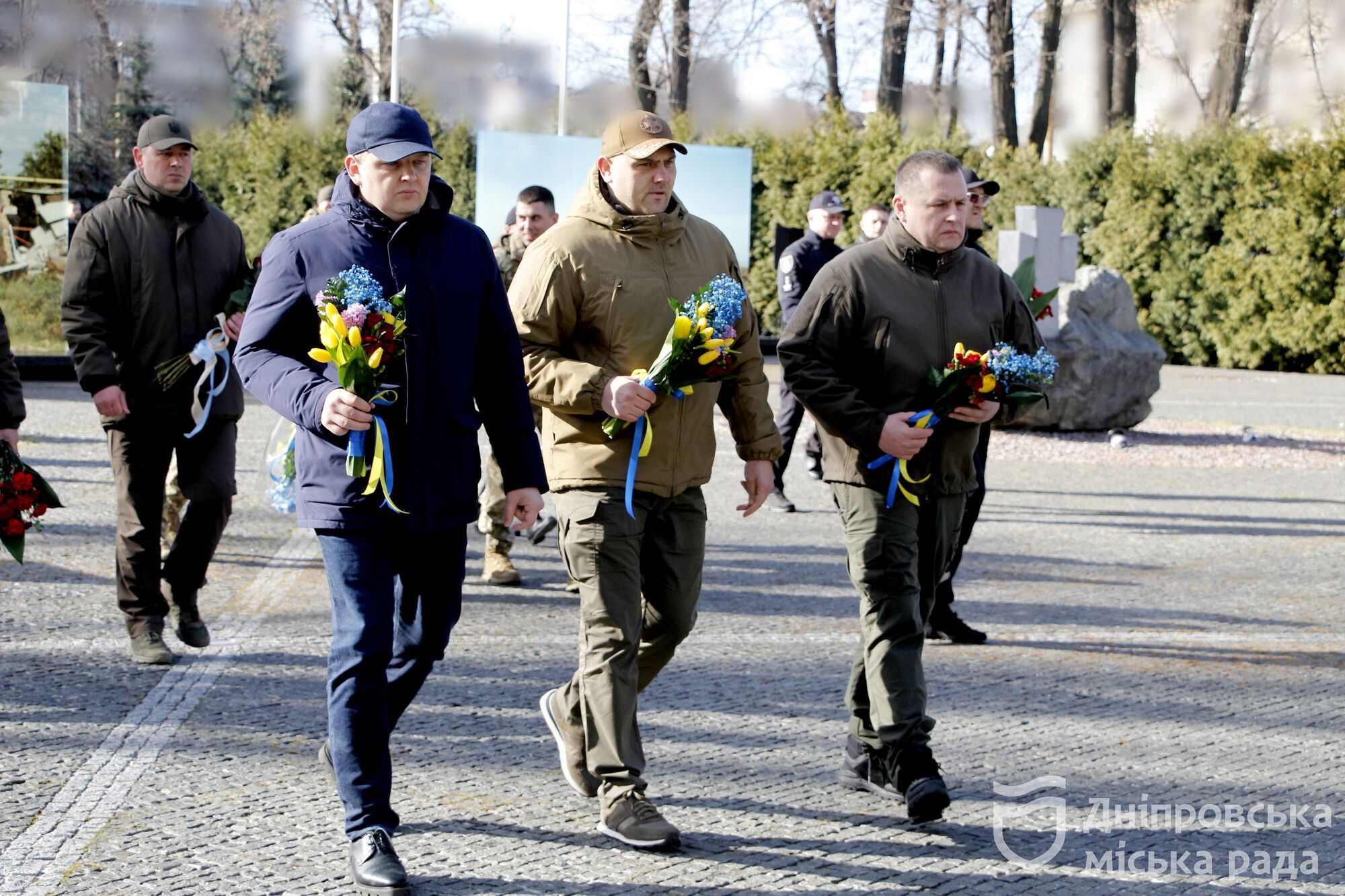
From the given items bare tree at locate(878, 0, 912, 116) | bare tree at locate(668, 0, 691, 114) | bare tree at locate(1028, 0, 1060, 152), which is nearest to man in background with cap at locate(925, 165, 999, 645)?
bare tree at locate(1028, 0, 1060, 152)

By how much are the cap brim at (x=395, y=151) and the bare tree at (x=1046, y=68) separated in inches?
1192

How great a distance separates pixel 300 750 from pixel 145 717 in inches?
28.9

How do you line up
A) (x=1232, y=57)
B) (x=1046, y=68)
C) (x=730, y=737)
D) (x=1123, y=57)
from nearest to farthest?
1. (x=730, y=737)
2. (x=1046, y=68)
3. (x=1123, y=57)
4. (x=1232, y=57)

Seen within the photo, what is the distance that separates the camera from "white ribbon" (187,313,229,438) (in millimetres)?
6074

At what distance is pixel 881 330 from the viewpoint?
470 cm

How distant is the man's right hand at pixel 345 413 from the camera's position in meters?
3.66

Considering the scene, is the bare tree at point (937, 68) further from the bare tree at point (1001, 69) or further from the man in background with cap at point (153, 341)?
the man in background with cap at point (153, 341)

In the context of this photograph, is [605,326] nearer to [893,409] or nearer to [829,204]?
[893,409]

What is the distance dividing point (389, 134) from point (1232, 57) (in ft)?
115

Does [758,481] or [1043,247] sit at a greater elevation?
[1043,247]

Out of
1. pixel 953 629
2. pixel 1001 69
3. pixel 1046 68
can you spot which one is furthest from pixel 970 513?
pixel 1046 68

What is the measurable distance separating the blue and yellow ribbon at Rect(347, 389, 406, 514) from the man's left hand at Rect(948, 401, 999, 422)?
1.85m

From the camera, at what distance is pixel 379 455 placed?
12.5ft

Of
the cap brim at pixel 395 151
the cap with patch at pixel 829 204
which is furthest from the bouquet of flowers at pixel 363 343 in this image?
the cap with patch at pixel 829 204
